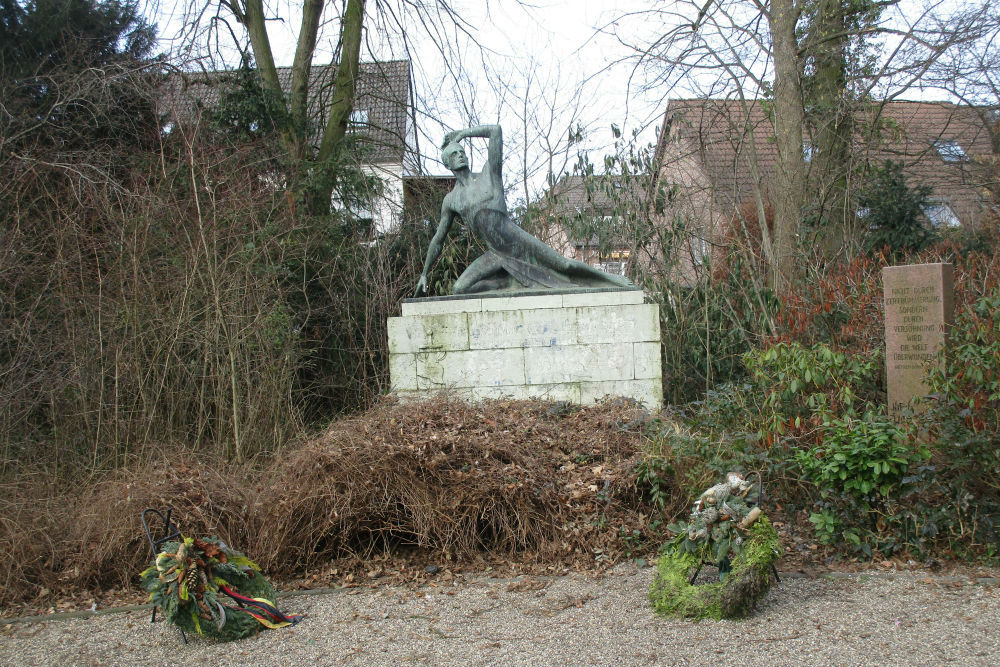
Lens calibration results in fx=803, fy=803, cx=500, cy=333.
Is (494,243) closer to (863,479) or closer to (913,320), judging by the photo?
(913,320)

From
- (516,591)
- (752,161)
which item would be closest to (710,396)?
(516,591)

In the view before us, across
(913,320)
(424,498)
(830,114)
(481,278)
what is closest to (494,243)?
(481,278)

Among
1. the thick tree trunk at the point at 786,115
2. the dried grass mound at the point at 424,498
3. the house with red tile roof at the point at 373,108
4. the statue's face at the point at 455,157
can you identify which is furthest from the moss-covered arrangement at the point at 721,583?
the house with red tile roof at the point at 373,108

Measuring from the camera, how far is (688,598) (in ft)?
13.2

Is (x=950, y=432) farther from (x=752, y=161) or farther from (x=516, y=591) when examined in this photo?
(x=752, y=161)

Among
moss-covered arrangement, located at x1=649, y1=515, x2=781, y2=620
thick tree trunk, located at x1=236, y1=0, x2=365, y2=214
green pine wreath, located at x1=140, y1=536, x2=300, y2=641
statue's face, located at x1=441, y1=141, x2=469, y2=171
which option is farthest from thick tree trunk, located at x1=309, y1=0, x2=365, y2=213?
moss-covered arrangement, located at x1=649, y1=515, x2=781, y2=620

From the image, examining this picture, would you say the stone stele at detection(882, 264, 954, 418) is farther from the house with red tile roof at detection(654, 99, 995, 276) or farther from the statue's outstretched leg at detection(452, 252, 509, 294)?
the house with red tile roof at detection(654, 99, 995, 276)

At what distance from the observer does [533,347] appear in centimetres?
756

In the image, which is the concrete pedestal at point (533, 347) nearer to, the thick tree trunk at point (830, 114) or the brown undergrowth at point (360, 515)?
the brown undergrowth at point (360, 515)

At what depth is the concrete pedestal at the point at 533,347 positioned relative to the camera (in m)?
7.48

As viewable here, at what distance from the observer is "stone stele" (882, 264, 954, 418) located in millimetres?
5758

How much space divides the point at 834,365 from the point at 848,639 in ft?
7.90

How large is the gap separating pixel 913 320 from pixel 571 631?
3.65 m

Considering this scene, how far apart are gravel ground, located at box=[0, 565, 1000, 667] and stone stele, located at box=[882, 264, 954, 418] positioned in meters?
1.81
